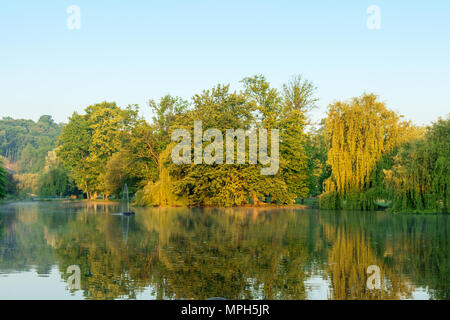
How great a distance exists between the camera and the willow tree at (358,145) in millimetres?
38094

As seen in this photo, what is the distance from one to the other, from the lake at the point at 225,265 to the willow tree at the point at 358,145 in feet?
64.7

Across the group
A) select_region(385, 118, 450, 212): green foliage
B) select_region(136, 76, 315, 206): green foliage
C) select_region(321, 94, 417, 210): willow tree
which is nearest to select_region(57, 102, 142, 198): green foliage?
select_region(136, 76, 315, 206): green foliage

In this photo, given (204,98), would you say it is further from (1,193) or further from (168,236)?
(168,236)

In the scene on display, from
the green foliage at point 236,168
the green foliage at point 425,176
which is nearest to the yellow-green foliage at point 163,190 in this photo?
the green foliage at point 236,168

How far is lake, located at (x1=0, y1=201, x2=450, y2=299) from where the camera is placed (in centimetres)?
842

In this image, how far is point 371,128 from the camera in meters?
38.3

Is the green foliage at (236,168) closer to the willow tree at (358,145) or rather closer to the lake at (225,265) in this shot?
the willow tree at (358,145)

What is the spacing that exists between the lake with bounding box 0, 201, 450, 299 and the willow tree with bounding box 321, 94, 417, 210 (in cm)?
1971

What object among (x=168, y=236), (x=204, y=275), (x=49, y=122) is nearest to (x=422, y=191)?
(x=168, y=236)

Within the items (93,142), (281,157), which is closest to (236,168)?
(281,157)

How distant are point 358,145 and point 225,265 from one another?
96.3 ft

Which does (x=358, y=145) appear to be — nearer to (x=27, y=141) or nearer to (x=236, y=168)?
(x=236, y=168)

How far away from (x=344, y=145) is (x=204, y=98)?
15.9 m

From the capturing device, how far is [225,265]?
36.4ft
